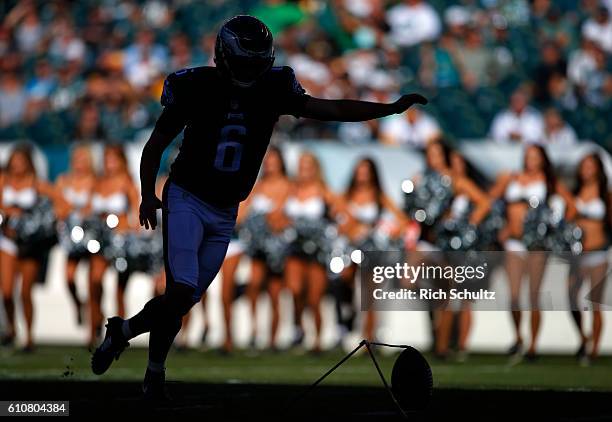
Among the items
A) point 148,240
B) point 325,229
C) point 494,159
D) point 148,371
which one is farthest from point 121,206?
point 148,371

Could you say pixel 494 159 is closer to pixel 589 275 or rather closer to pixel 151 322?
pixel 589 275

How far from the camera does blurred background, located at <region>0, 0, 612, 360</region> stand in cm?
1562

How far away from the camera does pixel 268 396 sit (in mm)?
8539

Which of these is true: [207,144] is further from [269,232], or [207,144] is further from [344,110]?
[269,232]

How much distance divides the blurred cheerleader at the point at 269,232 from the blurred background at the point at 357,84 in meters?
0.82

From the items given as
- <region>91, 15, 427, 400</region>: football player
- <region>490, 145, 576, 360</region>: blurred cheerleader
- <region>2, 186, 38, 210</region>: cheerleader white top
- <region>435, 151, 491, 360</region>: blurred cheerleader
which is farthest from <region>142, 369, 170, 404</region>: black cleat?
<region>2, 186, 38, 210</region>: cheerleader white top

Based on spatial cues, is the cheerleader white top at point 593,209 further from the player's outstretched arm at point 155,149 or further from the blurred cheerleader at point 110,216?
the player's outstretched arm at point 155,149

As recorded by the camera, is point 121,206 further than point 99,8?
No

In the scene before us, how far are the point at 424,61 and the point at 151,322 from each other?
35.4 ft

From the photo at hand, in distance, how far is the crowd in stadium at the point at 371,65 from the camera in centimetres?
1648

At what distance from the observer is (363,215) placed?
14.7m

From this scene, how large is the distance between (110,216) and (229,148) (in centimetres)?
734

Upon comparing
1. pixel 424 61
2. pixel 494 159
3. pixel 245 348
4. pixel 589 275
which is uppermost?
pixel 424 61

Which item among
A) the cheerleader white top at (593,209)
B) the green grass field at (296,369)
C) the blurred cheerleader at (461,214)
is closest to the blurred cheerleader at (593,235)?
the cheerleader white top at (593,209)
